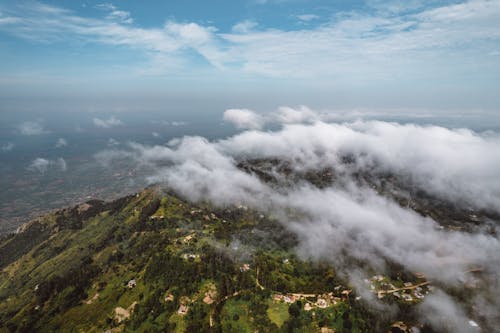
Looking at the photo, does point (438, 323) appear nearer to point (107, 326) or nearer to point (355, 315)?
point (355, 315)

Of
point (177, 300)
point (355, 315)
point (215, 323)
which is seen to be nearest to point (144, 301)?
point (177, 300)

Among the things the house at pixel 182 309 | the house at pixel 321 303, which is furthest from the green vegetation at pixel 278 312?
the house at pixel 182 309

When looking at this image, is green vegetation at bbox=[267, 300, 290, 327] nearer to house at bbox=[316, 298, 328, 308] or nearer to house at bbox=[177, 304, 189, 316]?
house at bbox=[316, 298, 328, 308]

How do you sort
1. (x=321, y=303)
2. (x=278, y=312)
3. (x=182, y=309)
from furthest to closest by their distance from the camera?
(x=321, y=303)
(x=182, y=309)
(x=278, y=312)

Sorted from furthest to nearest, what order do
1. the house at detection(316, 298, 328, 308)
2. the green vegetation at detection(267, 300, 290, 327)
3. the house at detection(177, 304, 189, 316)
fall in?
1. the house at detection(316, 298, 328, 308)
2. the house at detection(177, 304, 189, 316)
3. the green vegetation at detection(267, 300, 290, 327)

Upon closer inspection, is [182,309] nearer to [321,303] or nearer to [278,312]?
[278,312]

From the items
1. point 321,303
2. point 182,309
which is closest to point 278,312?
point 321,303

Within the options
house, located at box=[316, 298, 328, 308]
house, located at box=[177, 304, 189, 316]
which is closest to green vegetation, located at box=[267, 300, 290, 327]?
house, located at box=[316, 298, 328, 308]

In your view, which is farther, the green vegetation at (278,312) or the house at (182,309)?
the house at (182,309)

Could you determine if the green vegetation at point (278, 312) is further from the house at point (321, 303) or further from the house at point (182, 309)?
the house at point (182, 309)

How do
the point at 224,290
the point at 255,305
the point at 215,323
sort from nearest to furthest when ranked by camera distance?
the point at 215,323
the point at 255,305
the point at 224,290

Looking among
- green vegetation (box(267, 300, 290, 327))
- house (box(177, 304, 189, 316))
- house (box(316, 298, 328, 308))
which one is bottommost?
house (box(316, 298, 328, 308))
